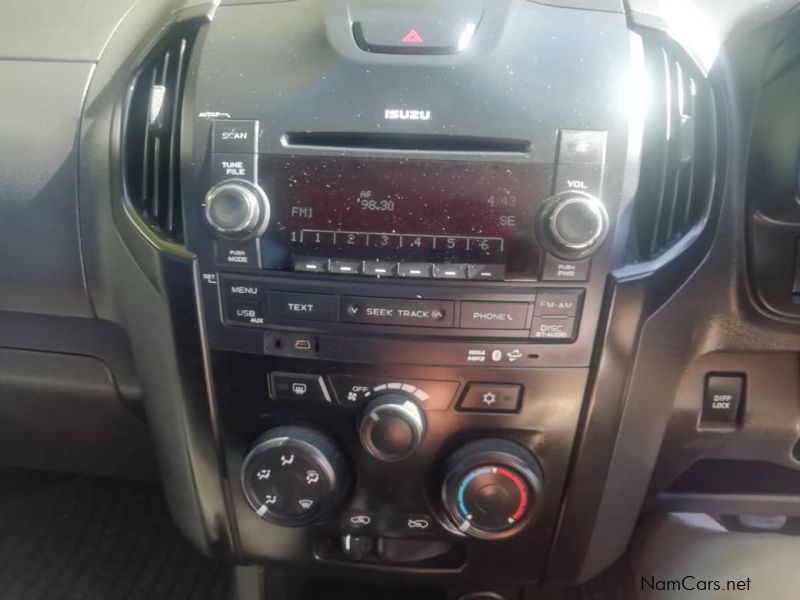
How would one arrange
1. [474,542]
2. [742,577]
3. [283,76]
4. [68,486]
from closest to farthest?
[283,76] → [474,542] → [742,577] → [68,486]

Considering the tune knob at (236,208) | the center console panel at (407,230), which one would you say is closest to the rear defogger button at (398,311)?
the center console panel at (407,230)

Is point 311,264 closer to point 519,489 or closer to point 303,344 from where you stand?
point 303,344

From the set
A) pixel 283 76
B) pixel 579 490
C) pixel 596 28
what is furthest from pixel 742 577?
pixel 283 76

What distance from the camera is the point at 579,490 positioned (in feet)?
2.81

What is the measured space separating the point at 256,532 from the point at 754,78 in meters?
0.65

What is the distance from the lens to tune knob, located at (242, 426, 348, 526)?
0.80m

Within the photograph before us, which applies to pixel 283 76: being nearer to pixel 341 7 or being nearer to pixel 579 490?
pixel 341 7

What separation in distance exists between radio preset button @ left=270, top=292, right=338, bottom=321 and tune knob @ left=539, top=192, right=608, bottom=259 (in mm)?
197

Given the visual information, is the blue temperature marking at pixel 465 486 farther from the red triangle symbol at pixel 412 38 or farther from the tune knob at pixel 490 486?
the red triangle symbol at pixel 412 38

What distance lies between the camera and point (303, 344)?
791 millimetres

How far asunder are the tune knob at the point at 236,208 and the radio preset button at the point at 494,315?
7.5 inches

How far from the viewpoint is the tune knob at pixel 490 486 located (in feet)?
2.62

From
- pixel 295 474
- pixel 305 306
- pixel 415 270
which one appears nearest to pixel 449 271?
pixel 415 270

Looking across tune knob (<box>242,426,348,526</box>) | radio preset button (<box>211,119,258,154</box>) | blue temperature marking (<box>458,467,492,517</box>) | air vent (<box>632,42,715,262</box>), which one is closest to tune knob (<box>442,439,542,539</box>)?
blue temperature marking (<box>458,467,492,517</box>)
